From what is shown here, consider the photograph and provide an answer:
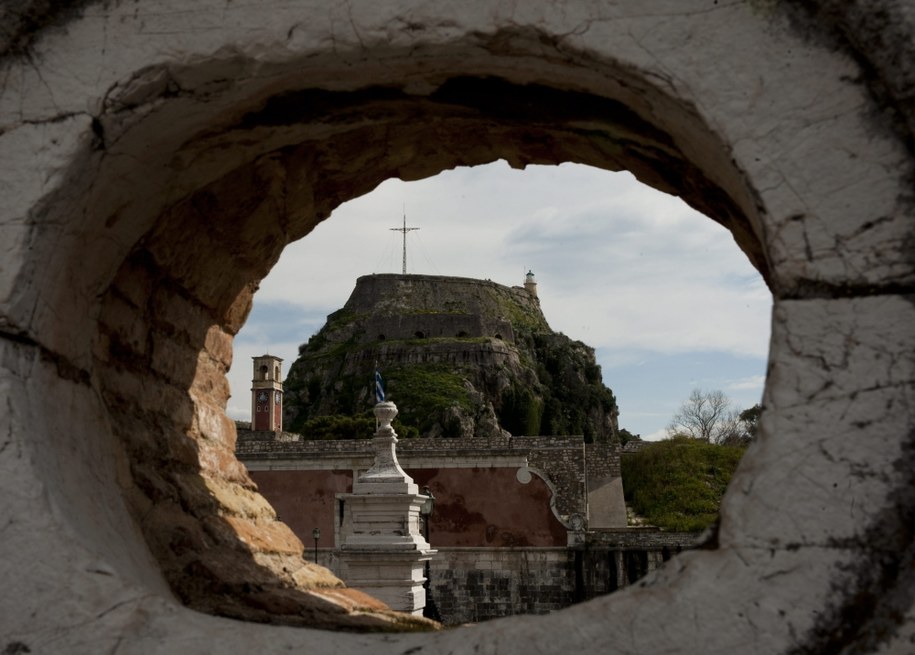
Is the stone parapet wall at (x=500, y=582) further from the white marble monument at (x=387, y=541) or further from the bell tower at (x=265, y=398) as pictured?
the bell tower at (x=265, y=398)

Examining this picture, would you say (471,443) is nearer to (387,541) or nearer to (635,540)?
(635,540)

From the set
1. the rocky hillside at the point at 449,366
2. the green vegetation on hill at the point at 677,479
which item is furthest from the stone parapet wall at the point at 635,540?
the rocky hillside at the point at 449,366

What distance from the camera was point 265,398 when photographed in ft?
129

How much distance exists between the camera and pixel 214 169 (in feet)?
7.74

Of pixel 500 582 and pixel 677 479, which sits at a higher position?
pixel 677 479

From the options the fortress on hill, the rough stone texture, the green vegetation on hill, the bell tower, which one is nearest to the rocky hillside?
the fortress on hill

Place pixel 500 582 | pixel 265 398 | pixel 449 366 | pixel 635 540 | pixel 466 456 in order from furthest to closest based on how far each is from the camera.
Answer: pixel 449 366
pixel 265 398
pixel 466 456
pixel 635 540
pixel 500 582

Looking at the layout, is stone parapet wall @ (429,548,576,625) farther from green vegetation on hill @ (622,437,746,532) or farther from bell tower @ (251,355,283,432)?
bell tower @ (251,355,283,432)

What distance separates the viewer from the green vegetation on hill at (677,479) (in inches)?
1137

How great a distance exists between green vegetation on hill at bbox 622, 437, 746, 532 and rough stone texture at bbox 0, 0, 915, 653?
2584 centimetres

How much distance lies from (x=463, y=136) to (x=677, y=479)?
30.2 metres

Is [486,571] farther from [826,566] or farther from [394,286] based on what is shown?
[394,286]

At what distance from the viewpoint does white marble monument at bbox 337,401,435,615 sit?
11.2 metres

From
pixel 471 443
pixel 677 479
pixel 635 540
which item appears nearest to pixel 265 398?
pixel 471 443
